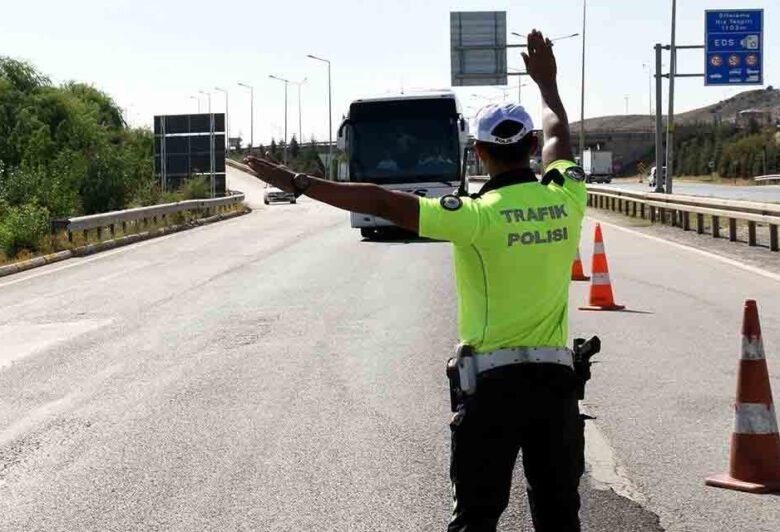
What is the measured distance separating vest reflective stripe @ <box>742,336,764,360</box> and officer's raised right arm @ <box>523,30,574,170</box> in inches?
100

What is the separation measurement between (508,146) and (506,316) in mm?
523

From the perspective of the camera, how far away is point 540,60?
4621 mm

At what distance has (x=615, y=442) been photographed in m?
7.52

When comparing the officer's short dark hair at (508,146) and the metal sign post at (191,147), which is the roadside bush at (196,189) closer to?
the metal sign post at (191,147)

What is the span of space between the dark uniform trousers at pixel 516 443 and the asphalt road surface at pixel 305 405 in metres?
1.95

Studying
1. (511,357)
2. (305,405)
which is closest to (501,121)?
(511,357)

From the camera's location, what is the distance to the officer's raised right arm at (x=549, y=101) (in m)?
4.34

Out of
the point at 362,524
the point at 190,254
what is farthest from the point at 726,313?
the point at 190,254

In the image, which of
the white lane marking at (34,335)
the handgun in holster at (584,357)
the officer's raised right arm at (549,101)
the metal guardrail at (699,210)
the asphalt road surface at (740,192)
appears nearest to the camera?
the handgun in holster at (584,357)

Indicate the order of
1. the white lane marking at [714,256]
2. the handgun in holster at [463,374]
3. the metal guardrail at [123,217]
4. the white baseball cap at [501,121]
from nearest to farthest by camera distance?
the handgun in holster at [463,374] < the white baseball cap at [501,121] < the white lane marking at [714,256] < the metal guardrail at [123,217]

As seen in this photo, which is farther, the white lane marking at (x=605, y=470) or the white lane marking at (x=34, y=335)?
the white lane marking at (x=34, y=335)

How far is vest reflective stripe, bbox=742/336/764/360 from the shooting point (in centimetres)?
660

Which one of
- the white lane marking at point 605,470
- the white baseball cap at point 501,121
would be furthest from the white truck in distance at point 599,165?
the white baseball cap at point 501,121

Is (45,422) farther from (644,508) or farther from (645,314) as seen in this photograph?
(645,314)
